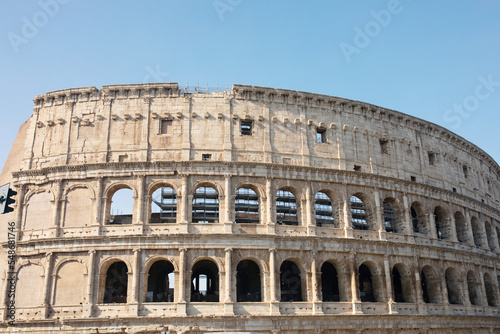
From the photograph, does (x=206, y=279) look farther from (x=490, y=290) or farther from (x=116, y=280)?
(x=490, y=290)

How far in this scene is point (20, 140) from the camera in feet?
108

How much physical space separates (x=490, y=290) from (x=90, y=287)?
2955cm

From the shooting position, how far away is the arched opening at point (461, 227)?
122 feet

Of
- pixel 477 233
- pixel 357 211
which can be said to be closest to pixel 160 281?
pixel 357 211

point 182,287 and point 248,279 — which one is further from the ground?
point 248,279

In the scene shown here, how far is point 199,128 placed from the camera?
99.5 feet

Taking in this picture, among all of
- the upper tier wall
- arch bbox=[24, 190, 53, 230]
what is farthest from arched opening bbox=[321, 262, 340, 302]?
arch bbox=[24, 190, 53, 230]

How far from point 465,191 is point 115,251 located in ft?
89.2

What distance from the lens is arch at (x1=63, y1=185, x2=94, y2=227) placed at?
94.7 ft

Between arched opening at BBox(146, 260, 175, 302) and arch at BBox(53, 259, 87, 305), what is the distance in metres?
4.94

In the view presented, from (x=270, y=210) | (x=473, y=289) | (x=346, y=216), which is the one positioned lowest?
(x=473, y=289)

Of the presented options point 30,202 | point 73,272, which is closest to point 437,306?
point 73,272

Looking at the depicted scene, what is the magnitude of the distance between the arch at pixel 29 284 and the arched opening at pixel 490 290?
31623 mm

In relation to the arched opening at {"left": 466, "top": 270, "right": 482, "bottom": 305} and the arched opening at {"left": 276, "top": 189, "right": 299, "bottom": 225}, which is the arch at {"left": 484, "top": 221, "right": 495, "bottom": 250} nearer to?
the arched opening at {"left": 466, "top": 270, "right": 482, "bottom": 305}
